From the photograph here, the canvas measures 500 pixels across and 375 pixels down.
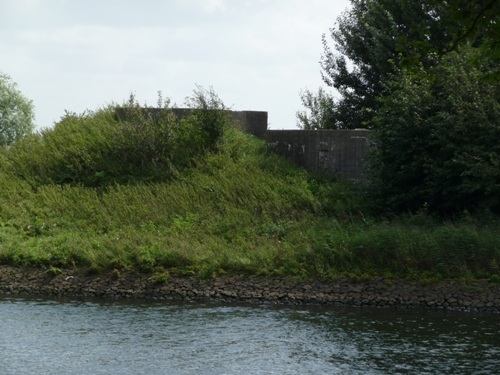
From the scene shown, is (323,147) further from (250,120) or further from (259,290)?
(259,290)

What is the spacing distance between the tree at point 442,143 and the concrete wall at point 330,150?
2653 mm

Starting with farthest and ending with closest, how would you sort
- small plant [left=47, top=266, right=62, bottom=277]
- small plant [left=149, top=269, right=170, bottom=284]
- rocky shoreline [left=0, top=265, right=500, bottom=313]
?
small plant [left=47, top=266, right=62, bottom=277] < small plant [left=149, top=269, right=170, bottom=284] < rocky shoreline [left=0, top=265, right=500, bottom=313]

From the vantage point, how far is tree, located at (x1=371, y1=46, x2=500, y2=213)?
2872cm

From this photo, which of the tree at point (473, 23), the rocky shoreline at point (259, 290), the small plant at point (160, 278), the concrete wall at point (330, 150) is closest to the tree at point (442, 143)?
the concrete wall at point (330, 150)

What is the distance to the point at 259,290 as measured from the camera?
26.4 meters

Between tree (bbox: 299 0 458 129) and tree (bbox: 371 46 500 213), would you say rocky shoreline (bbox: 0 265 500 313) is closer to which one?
tree (bbox: 371 46 500 213)

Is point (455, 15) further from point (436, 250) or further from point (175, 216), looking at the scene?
point (175, 216)

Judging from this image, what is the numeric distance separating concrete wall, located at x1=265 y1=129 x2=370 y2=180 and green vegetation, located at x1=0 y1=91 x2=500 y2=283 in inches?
29.6

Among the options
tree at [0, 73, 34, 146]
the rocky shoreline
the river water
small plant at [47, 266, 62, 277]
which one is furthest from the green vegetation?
tree at [0, 73, 34, 146]

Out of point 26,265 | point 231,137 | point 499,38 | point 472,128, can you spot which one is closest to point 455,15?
point 499,38

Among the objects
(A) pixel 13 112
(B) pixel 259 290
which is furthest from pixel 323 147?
(A) pixel 13 112

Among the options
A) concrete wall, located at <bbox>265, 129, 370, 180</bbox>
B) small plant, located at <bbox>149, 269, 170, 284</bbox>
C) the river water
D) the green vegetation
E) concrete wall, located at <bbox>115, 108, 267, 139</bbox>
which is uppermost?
concrete wall, located at <bbox>115, 108, 267, 139</bbox>

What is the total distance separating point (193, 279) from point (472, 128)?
963cm

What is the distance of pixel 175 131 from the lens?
3628cm
